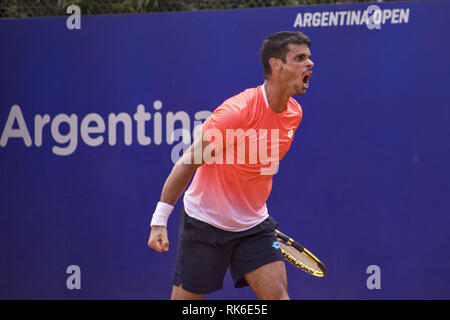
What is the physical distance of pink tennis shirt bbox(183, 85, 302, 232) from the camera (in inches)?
127

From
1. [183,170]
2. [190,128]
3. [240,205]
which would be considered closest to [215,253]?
[240,205]

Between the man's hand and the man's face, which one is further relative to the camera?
the man's face

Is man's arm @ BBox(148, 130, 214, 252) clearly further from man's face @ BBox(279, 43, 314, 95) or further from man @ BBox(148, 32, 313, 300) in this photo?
man's face @ BBox(279, 43, 314, 95)

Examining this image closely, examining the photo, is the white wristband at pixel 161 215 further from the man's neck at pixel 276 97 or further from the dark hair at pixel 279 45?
the dark hair at pixel 279 45

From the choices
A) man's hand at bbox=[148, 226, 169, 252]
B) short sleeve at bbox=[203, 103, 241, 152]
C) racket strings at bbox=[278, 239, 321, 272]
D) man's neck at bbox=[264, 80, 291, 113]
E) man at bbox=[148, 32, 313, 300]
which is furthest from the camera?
racket strings at bbox=[278, 239, 321, 272]

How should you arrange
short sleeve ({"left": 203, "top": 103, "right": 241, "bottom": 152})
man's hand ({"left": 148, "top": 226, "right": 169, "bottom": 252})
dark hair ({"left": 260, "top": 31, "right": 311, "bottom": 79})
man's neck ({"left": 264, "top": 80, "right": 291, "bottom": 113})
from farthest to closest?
1. dark hair ({"left": 260, "top": 31, "right": 311, "bottom": 79})
2. man's neck ({"left": 264, "top": 80, "right": 291, "bottom": 113})
3. short sleeve ({"left": 203, "top": 103, "right": 241, "bottom": 152})
4. man's hand ({"left": 148, "top": 226, "right": 169, "bottom": 252})

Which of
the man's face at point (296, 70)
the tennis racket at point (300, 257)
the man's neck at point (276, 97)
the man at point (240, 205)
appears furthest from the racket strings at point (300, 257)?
the man's face at point (296, 70)

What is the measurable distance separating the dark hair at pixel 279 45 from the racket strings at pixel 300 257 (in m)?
1.02

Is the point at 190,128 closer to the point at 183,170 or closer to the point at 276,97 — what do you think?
the point at 276,97

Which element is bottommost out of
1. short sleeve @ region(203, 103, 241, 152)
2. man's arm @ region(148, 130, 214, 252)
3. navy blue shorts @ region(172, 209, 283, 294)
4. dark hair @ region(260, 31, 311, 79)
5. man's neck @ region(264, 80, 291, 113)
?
navy blue shorts @ region(172, 209, 283, 294)

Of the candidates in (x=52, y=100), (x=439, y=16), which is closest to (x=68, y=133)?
(x=52, y=100)

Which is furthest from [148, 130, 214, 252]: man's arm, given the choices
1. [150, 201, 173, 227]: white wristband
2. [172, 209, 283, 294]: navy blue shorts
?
[172, 209, 283, 294]: navy blue shorts

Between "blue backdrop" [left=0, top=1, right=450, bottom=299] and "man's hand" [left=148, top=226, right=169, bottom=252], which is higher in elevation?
"blue backdrop" [left=0, top=1, right=450, bottom=299]

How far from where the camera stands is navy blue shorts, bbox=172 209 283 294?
3.21 m
